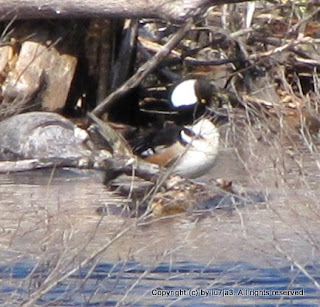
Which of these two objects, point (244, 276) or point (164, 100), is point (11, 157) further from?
point (244, 276)

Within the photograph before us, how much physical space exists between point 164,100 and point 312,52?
5.58ft

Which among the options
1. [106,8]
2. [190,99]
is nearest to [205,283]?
[190,99]

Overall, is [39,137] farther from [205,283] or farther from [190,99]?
[205,283]

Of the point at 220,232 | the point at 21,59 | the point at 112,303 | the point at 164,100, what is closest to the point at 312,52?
Result: the point at 164,100

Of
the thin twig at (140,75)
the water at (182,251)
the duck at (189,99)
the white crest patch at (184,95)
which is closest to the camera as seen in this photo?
the water at (182,251)

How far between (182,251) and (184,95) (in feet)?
13.5

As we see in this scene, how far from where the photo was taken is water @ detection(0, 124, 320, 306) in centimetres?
524

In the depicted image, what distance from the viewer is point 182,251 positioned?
7473mm

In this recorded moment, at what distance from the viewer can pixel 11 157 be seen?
448 inches

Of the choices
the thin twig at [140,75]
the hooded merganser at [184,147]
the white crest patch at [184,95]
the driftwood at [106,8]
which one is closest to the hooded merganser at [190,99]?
the white crest patch at [184,95]

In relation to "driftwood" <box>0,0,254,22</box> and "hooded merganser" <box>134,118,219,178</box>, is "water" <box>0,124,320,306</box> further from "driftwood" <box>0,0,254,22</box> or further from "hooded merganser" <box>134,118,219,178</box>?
"driftwood" <box>0,0,254,22</box>

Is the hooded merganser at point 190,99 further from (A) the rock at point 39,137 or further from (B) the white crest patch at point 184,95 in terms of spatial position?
(A) the rock at point 39,137

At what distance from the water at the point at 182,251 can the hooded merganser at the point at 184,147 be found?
119 cm

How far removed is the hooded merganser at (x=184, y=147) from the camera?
9875mm
